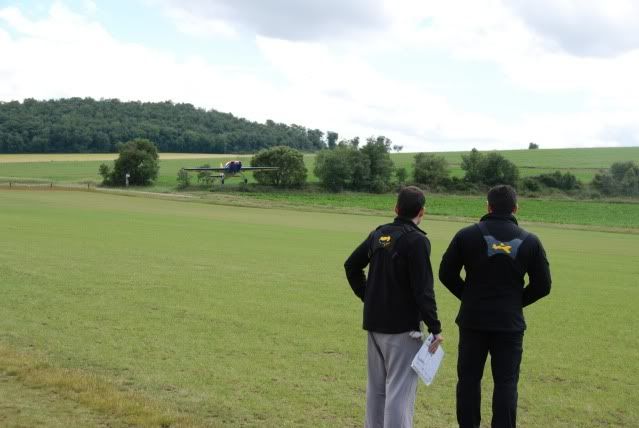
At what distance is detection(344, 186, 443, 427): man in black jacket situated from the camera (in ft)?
20.1

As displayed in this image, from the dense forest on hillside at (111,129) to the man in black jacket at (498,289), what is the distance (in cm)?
14956

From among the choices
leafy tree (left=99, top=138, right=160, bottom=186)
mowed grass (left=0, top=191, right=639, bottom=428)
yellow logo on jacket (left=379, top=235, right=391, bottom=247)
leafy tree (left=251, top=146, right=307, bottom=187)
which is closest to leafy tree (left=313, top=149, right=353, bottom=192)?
leafy tree (left=251, top=146, right=307, bottom=187)

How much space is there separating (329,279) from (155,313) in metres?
6.70

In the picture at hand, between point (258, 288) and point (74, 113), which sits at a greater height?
point (74, 113)

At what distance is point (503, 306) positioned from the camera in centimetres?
648

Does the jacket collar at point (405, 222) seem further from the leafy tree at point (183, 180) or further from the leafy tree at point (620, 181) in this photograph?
the leafy tree at point (620, 181)

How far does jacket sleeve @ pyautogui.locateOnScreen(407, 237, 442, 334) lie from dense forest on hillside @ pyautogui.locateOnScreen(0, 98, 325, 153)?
149783mm

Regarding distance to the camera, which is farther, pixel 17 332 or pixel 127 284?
pixel 127 284

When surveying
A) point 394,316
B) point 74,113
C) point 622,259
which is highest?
point 74,113

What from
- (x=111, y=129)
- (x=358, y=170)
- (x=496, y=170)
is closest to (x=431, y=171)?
(x=496, y=170)

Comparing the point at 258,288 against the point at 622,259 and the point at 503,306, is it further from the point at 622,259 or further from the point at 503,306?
the point at 622,259

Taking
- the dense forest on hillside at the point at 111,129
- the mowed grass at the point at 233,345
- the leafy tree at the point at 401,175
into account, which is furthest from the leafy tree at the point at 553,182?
the dense forest on hillside at the point at 111,129

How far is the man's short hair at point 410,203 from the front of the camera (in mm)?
6289

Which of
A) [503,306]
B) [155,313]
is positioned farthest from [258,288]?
[503,306]
